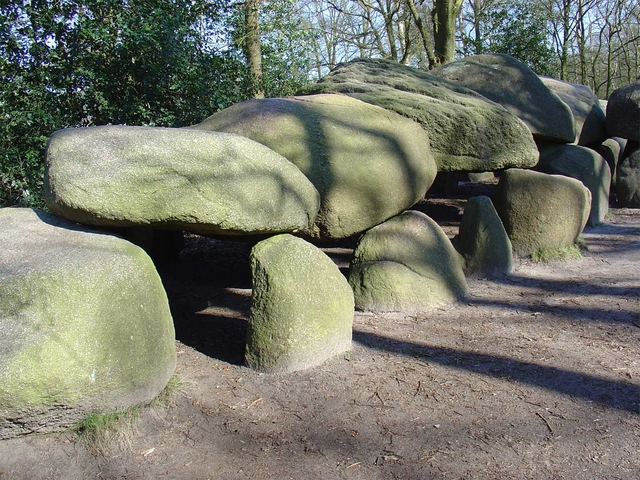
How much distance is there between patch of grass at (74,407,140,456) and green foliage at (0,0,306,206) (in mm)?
3221

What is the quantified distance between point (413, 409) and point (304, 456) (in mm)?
712

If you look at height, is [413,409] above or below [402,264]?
below

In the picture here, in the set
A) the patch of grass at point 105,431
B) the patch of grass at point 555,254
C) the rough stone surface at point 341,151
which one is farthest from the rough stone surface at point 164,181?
the patch of grass at point 555,254

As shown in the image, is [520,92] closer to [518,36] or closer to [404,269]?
[404,269]

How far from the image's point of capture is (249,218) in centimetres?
357

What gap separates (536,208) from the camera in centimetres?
616

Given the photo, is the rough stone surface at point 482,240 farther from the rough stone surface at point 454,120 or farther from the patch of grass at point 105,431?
the patch of grass at point 105,431

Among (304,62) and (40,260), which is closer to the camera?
(40,260)

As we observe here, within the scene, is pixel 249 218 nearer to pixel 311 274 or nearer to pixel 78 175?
Result: pixel 311 274

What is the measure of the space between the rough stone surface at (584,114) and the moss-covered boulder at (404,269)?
5099 mm

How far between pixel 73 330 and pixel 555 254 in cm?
490

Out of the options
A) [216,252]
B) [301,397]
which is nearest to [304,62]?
[216,252]

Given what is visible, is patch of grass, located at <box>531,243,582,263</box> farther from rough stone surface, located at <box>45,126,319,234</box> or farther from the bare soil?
rough stone surface, located at <box>45,126,319,234</box>

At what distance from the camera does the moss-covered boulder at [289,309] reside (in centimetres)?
368
